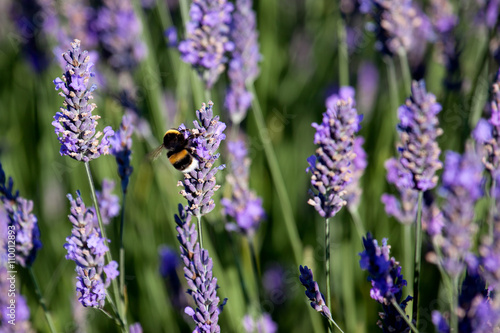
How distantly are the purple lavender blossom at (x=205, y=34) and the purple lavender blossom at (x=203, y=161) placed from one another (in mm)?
600

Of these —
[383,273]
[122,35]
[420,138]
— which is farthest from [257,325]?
[122,35]

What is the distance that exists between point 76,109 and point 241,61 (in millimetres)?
929

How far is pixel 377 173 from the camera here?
2.25m

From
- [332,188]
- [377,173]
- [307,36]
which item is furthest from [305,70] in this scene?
[332,188]

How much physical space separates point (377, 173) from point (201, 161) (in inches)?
51.0

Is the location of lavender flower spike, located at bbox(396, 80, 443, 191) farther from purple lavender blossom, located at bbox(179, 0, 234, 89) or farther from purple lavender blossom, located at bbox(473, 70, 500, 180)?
purple lavender blossom, located at bbox(179, 0, 234, 89)

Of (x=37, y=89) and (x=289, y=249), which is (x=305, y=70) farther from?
(x=37, y=89)

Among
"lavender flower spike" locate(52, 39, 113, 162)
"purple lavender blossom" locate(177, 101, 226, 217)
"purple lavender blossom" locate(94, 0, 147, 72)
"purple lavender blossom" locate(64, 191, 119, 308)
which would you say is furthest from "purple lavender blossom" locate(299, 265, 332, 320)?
"purple lavender blossom" locate(94, 0, 147, 72)

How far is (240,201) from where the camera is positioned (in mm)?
1851

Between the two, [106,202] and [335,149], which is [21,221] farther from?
[335,149]

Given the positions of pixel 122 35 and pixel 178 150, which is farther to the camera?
pixel 122 35

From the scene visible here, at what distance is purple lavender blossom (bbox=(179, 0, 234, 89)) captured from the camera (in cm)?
168

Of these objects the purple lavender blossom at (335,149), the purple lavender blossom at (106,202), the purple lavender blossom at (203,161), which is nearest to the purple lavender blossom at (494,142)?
the purple lavender blossom at (335,149)

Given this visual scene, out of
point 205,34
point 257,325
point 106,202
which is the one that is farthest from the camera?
point 257,325
